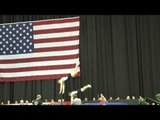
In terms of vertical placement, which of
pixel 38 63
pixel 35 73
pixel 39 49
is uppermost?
pixel 39 49

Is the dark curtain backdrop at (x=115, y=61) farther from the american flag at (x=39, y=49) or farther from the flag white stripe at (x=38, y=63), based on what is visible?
the flag white stripe at (x=38, y=63)

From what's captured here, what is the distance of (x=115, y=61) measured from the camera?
46.6 ft

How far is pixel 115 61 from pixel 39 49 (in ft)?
11.4

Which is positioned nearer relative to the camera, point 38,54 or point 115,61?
point 115,61

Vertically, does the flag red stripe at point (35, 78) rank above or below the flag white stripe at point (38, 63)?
below

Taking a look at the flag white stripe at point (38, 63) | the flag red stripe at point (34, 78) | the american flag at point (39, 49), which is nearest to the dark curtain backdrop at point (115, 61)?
the flag red stripe at point (34, 78)

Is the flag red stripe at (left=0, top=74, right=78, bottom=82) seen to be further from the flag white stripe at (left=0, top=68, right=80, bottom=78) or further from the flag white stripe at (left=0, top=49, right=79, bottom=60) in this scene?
the flag white stripe at (left=0, top=49, right=79, bottom=60)

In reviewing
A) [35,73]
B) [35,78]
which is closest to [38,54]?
[35,73]

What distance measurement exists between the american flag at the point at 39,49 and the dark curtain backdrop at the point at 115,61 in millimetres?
497

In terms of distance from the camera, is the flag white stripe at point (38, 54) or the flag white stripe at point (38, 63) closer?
the flag white stripe at point (38, 63)

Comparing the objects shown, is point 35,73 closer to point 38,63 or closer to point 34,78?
point 34,78

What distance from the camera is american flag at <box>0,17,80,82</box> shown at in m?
14.0

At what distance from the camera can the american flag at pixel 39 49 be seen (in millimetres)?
14031
